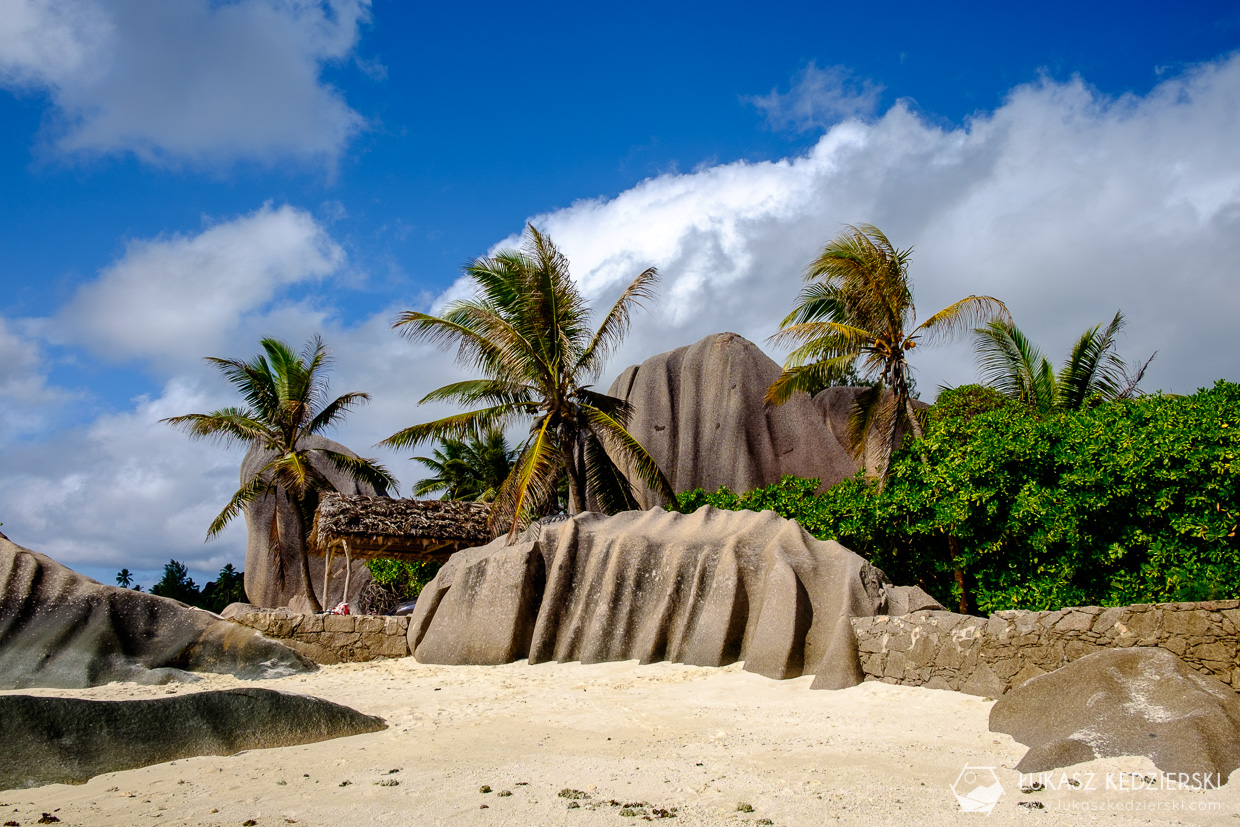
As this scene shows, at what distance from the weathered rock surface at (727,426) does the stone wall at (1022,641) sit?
44.0ft

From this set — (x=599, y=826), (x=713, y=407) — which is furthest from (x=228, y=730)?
(x=713, y=407)

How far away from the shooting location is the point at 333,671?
417 inches

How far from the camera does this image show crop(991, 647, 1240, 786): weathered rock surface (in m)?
4.62

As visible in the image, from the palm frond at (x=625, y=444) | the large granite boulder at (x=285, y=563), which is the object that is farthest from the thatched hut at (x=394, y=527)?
the large granite boulder at (x=285, y=563)

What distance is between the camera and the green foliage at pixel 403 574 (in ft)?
75.2

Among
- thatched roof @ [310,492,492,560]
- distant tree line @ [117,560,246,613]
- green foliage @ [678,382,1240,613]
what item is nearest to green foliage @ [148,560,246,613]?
distant tree line @ [117,560,246,613]

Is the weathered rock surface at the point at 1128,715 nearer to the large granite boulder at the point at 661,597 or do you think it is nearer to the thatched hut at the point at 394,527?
the large granite boulder at the point at 661,597

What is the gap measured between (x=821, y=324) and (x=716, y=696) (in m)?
8.09

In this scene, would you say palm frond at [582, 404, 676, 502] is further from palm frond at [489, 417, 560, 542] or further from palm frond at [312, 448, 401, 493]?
palm frond at [312, 448, 401, 493]

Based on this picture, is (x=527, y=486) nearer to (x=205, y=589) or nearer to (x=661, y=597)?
(x=661, y=597)

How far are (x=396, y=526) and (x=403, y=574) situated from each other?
23.4 feet

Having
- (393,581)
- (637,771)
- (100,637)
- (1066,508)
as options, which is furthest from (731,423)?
(637,771)

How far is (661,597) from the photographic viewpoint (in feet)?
33.2

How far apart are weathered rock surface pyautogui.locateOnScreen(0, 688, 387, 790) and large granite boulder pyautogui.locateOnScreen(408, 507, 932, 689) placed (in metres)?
4.08
